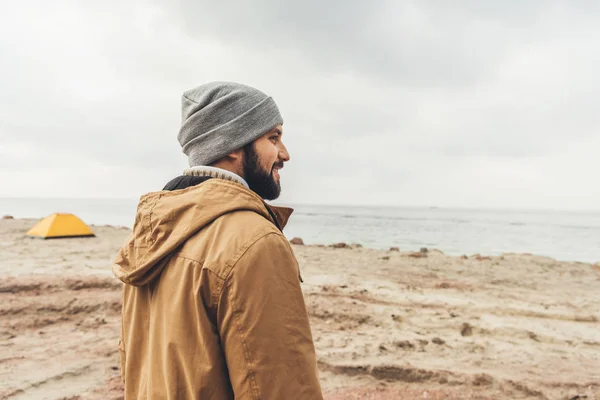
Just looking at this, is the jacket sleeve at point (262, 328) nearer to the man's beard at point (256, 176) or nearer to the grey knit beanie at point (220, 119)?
the man's beard at point (256, 176)

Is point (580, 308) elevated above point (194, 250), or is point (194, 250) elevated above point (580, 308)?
point (194, 250)

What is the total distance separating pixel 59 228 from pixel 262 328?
14626mm

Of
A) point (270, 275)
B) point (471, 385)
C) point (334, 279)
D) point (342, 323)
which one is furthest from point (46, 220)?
point (270, 275)

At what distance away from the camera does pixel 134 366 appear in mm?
1553

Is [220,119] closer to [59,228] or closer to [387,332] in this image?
[387,332]

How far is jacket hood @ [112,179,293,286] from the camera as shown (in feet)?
4.09

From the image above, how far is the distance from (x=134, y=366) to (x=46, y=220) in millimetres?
14497

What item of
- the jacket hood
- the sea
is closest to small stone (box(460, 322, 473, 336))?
the jacket hood

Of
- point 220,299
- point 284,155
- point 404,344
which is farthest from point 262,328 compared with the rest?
point 404,344

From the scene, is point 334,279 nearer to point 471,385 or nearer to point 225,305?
point 471,385

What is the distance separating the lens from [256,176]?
160 centimetres

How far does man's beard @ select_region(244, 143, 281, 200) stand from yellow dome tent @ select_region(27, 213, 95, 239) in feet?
45.6

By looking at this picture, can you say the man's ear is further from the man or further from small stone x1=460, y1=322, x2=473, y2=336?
small stone x1=460, y1=322, x2=473, y2=336

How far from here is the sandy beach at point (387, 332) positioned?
3.93 metres
